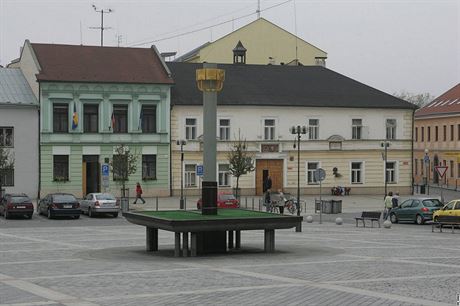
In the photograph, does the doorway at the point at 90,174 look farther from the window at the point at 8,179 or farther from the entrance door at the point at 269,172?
the entrance door at the point at 269,172

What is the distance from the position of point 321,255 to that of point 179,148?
129ft

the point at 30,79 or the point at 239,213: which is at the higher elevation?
the point at 30,79

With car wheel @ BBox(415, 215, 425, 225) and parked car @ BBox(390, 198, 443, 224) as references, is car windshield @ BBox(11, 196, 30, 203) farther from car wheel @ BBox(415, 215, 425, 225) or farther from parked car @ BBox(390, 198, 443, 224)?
car wheel @ BBox(415, 215, 425, 225)

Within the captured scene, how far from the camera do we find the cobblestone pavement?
621 inches

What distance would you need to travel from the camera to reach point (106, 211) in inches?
1906

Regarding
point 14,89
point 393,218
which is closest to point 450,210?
point 393,218

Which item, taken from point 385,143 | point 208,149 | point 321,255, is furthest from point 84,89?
point 321,255

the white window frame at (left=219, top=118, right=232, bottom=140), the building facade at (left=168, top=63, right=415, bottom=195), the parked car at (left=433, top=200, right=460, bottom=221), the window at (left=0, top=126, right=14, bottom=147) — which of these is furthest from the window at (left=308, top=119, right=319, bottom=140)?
the parked car at (left=433, top=200, right=460, bottom=221)

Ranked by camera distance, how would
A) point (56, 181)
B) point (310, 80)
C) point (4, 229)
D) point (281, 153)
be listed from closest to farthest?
1. point (4, 229)
2. point (56, 181)
3. point (281, 153)
4. point (310, 80)

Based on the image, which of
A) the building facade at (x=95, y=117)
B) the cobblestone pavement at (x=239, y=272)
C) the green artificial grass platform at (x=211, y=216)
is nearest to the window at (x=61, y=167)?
the building facade at (x=95, y=117)

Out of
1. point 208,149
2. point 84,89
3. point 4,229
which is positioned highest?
point 84,89

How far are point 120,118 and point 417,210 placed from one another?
25.6 meters

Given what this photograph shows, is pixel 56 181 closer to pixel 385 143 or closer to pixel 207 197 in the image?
pixel 385 143

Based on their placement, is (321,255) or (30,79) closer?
(321,255)
